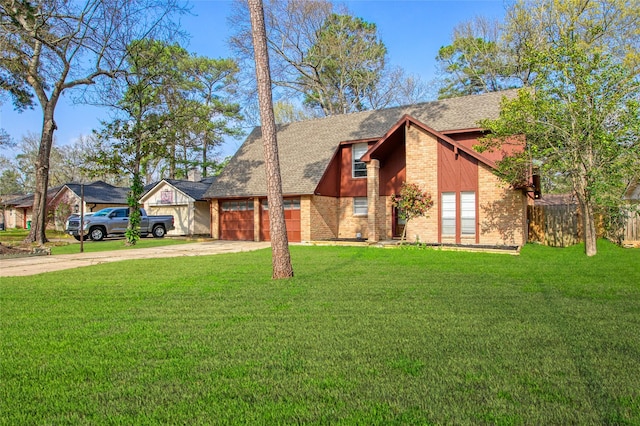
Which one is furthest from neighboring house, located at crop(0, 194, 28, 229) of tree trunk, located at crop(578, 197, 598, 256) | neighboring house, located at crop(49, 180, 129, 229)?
tree trunk, located at crop(578, 197, 598, 256)

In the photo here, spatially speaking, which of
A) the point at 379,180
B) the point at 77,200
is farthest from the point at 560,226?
the point at 77,200

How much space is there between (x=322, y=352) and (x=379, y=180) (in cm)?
1626

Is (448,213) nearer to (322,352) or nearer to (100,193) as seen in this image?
(322,352)

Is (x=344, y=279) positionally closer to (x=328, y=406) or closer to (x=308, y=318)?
(x=308, y=318)

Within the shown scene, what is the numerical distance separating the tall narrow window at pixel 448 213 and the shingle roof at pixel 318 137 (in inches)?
132

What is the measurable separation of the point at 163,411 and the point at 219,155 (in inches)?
1605

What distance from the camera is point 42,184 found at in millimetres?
21969

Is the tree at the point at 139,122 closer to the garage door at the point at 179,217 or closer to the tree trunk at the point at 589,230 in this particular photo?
the garage door at the point at 179,217

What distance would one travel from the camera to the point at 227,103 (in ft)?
133

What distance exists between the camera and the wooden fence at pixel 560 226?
1650 centimetres

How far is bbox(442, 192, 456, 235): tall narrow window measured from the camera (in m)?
17.3

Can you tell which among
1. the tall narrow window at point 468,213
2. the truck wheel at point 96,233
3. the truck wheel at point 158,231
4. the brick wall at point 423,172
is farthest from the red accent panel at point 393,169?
the truck wheel at point 96,233

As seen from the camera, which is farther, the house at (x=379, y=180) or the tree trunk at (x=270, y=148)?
the house at (x=379, y=180)

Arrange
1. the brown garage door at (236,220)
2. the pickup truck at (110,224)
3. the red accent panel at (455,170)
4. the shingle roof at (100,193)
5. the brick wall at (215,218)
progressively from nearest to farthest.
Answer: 1. the red accent panel at (455,170)
2. the brown garage door at (236,220)
3. the brick wall at (215,218)
4. the pickup truck at (110,224)
5. the shingle roof at (100,193)
